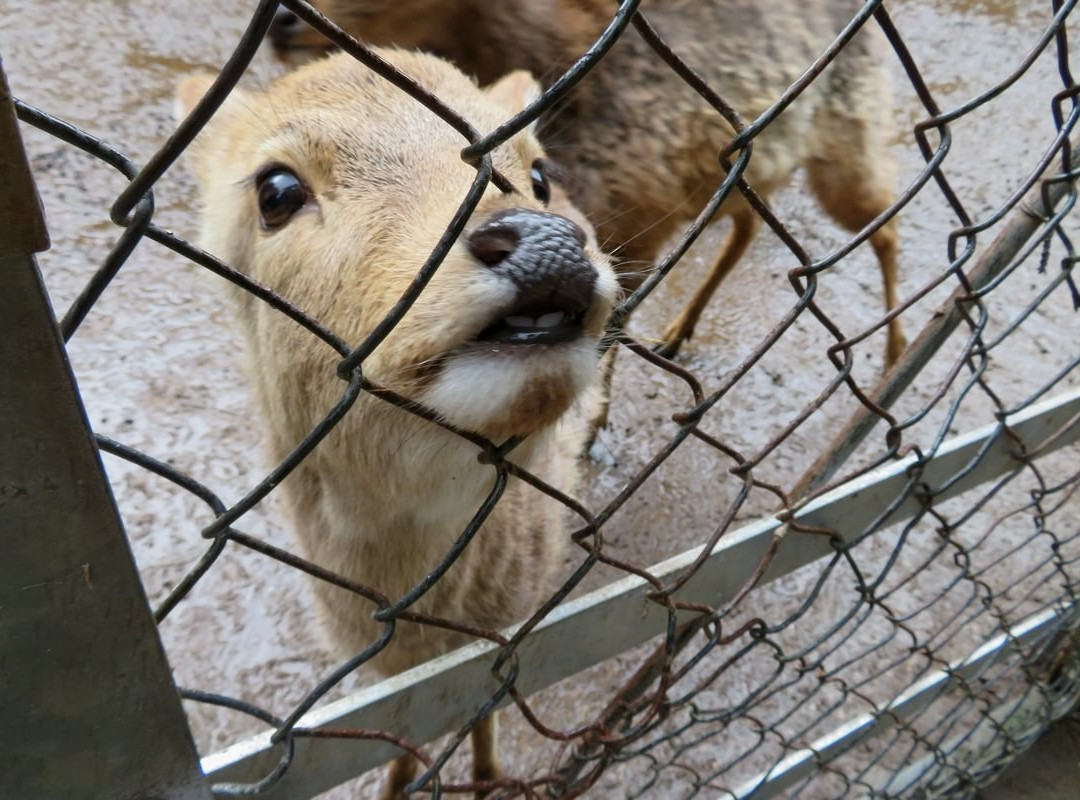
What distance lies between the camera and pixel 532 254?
977 mm

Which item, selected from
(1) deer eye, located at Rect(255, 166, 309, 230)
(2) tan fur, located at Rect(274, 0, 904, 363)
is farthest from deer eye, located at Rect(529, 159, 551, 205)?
(2) tan fur, located at Rect(274, 0, 904, 363)

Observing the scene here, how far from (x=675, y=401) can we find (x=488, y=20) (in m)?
2.21

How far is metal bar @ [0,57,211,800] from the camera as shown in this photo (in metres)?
0.54

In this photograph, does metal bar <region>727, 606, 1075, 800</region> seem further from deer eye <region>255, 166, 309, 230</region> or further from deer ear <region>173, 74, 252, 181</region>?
deer ear <region>173, 74, 252, 181</region>

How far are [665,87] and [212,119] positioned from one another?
206cm

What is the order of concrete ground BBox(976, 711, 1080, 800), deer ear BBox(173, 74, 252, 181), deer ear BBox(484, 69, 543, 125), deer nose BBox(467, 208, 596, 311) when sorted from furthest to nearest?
concrete ground BBox(976, 711, 1080, 800) < deer ear BBox(484, 69, 543, 125) < deer ear BBox(173, 74, 252, 181) < deer nose BBox(467, 208, 596, 311)

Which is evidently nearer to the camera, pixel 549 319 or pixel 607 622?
pixel 549 319

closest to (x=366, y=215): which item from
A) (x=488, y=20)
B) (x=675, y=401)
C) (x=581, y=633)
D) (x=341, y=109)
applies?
(x=341, y=109)

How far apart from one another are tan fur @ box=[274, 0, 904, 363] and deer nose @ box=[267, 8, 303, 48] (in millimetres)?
38

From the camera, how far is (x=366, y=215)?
1390 millimetres

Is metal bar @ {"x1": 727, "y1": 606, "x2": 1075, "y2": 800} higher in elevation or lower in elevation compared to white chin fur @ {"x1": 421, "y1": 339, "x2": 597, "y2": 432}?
lower

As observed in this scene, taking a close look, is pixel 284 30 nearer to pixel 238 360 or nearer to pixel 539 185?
pixel 238 360

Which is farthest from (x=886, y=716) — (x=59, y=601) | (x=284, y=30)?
(x=284, y=30)

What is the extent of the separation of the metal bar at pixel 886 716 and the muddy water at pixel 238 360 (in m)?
0.64
